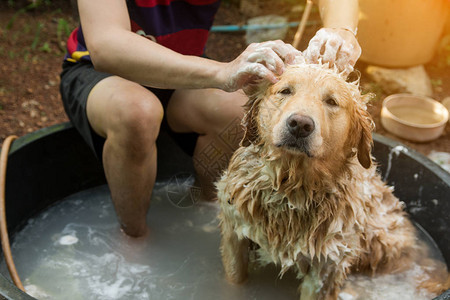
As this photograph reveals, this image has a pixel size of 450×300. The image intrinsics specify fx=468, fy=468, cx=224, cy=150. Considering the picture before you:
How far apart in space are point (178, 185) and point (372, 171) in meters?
1.26

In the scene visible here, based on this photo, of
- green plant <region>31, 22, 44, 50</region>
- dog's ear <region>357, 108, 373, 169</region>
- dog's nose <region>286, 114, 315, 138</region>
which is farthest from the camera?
green plant <region>31, 22, 44, 50</region>

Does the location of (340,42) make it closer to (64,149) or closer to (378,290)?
(378,290)

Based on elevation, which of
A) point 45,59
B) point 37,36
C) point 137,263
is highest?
point 37,36

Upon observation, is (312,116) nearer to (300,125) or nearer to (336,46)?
(300,125)

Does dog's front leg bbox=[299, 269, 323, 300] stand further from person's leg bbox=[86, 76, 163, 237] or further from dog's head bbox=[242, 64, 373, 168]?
person's leg bbox=[86, 76, 163, 237]

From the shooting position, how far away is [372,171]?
2092 mm

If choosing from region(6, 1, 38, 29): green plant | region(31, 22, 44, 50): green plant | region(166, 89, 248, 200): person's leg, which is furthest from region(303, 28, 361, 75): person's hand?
region(6, 1, 38, 29): green plant

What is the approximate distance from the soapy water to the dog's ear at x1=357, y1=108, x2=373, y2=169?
2.64ft

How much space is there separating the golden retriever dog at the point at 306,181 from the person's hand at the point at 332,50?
79mm

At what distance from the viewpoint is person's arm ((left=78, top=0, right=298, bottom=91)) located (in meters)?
1.53

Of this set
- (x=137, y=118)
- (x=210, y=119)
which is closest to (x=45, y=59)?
(x=210, y=119)

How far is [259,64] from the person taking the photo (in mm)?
1502

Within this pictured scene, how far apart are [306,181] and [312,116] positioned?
0.99ft

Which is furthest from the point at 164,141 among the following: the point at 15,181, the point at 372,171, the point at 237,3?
the point at 237,3
